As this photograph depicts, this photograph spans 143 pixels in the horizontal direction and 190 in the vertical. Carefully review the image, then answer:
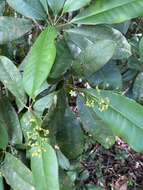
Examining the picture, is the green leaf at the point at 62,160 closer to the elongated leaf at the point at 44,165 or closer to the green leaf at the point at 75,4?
the elongated leaf at the point at 44,165

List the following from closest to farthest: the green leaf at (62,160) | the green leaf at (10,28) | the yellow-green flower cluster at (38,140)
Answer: the yellow-green flower cluster at (38,140) < the green leaf at (10,28) < the green leaf at (62,160)

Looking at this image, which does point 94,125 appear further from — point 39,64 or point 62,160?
point 39,64

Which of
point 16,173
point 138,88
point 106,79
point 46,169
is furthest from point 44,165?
point 138,88

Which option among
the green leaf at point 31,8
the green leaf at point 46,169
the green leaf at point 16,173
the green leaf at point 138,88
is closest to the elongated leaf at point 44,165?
the green leaf at point 46,169

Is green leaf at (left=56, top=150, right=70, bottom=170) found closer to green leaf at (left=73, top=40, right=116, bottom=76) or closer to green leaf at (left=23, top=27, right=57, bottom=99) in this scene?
green leaf at (left=73, top=40, right=116, bottom=76)

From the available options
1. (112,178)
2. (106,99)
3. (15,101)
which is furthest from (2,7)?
(112,178)
